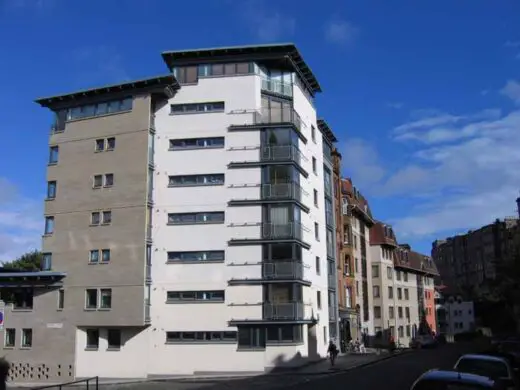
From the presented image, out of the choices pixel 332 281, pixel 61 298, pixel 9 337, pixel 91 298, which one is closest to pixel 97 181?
pixel 91 298

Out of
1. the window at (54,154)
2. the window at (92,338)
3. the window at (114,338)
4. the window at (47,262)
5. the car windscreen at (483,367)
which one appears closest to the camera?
the car windscreen at (483,367)

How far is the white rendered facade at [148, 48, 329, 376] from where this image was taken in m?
42.9

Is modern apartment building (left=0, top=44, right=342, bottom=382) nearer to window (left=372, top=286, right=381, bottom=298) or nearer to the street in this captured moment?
the street

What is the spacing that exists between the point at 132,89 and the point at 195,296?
1626 centimetres

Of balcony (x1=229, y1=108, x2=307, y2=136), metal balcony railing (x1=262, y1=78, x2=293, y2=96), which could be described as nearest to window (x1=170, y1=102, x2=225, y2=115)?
balcony (x1=229, y1=108, x2=307, y2=136)

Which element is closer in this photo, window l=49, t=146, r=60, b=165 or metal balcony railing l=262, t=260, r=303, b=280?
metal balcony railing l=262, t=260, r=303, b=280

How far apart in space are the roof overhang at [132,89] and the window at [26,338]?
18.0 metres

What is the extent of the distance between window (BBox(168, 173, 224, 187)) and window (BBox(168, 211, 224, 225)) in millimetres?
2230

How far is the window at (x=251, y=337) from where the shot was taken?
42594 millimetres

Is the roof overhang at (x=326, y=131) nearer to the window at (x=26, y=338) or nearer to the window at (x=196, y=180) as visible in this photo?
the window at (x=196, y=180)

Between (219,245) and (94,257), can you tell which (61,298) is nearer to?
(94,257)

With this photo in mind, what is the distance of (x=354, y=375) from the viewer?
112 feet

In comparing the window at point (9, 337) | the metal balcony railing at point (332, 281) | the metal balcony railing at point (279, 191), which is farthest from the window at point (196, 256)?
the metal balcony railing at point (332, 281)

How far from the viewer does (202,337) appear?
43375 mm
